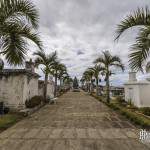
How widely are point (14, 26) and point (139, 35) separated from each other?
503 cm

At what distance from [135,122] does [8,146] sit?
7242 millimetres

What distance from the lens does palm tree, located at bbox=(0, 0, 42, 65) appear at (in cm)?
752

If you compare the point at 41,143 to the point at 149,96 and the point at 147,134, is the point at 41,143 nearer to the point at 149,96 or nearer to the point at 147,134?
the point at 147,134

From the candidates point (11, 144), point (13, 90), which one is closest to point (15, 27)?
point (11, 144)

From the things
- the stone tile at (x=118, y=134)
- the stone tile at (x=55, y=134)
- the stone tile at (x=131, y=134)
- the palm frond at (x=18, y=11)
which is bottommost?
the stone tile at (x=118, y=134)

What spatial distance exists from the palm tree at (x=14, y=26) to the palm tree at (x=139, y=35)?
12.0 ft

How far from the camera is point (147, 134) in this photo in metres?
8.45

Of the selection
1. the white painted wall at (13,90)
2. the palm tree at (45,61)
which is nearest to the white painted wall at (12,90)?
the white painted wall at (13,90)

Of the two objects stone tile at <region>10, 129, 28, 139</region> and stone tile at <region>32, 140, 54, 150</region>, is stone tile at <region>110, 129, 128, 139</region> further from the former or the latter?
stone tile at <region>10, 129, 28, 139</region>

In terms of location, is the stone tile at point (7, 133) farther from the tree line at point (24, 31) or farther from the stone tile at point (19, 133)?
the tree line at point (24, 31)

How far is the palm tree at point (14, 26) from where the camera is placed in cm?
752

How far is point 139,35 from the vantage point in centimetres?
692

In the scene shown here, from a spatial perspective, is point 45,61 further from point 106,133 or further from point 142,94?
point 106,133

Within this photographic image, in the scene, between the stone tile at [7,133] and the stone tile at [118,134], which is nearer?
the stone tile at [118,134]
